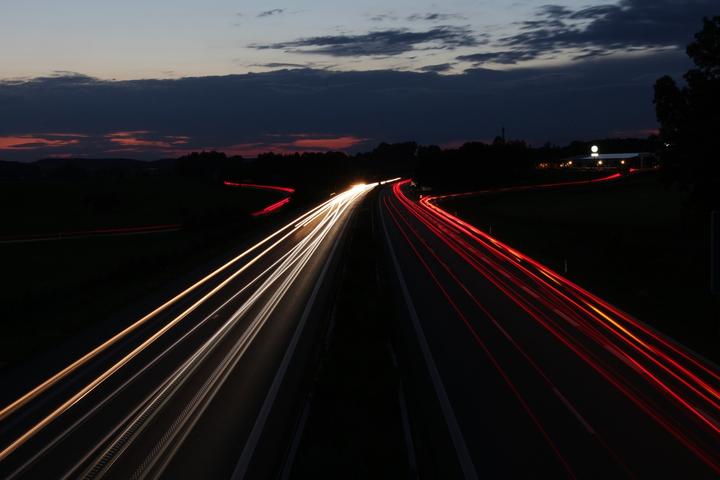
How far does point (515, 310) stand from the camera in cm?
2647

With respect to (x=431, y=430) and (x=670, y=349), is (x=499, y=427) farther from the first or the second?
(x=670, y=349)

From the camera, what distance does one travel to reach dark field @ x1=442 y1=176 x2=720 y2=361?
25.8 m

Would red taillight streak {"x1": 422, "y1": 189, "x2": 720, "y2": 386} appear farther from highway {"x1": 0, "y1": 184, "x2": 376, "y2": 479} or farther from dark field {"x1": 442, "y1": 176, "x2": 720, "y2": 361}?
highway {"x1": 0, "y1": 184, "x2": 376, "y2": 479}

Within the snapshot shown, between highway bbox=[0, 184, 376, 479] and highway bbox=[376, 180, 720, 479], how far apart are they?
10.9 feet

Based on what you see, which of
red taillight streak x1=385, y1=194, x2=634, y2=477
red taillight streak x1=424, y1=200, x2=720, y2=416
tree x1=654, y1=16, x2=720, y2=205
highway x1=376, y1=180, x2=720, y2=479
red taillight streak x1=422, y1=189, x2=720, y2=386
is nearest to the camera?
highway x1=376, y1=180, x2=720, y2=479

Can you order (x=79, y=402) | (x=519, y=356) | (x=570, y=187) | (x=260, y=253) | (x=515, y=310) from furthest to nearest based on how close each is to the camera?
(x=570, y=187) < (x=260, y=253) < (x=515, y=310) < (x=519, y=356) < (x=79, y=402)

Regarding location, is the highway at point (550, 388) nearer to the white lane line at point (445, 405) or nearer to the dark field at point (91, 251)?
the white lane line at point (445, 405)

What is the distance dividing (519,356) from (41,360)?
46.2 ft

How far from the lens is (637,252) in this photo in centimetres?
3609

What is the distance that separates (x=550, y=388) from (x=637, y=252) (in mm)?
21314

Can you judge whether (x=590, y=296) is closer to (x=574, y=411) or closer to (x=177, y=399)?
(x=574, y=411)

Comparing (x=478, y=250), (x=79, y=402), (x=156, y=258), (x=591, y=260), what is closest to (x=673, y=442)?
(x=79, y=402)

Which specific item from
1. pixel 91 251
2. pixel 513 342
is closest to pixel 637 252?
pixel 513 342

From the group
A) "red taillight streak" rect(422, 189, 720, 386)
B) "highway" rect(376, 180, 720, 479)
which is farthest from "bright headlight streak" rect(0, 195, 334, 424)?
"red taillight streak" rect(422, 189, 720, 386)
